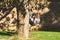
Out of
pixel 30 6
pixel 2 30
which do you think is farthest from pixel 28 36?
pixel 2 30

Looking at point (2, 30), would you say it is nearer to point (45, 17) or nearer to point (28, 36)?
point (45, 17)

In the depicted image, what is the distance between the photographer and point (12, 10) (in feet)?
77.9

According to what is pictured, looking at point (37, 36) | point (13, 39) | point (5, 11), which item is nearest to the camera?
point (13, 39)

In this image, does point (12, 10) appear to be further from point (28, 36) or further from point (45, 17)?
point (28, 36)

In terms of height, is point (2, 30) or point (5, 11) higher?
point (5, 11)

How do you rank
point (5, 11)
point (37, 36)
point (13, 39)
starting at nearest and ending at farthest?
point (13, 39)
point (37, 36)
point (5, 11)

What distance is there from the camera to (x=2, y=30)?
2336cm

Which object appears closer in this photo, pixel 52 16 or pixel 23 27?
pixel 23 27

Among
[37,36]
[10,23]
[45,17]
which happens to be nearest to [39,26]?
[45,17]

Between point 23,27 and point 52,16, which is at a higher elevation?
point 52,16

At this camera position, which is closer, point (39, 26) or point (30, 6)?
point (30, 6)

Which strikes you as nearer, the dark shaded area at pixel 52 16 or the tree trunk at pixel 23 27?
the tree trunk at pixel 23 27

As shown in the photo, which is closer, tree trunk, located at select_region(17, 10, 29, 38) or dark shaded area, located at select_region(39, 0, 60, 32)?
tree trunk, located at select_region(17, 10, 29, 38)

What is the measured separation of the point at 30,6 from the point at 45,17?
6.15m
